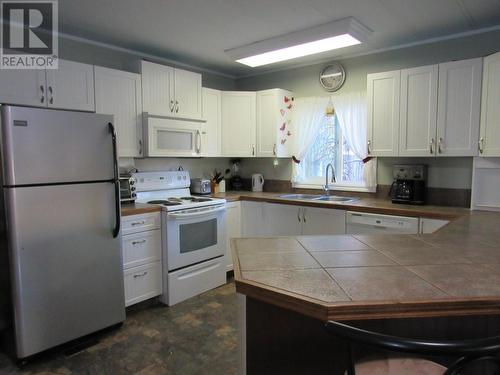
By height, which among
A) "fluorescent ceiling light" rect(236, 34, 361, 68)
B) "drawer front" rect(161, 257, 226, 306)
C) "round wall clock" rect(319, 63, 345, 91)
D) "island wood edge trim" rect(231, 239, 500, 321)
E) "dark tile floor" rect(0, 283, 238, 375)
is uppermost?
"fluorescent ceiling light" rect(236, 34, 361, 68)

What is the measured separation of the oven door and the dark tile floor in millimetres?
462

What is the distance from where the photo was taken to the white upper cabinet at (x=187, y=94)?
11.8ft

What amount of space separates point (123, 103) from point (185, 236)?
4.48 feet

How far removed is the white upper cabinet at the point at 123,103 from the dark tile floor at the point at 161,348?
1523mm

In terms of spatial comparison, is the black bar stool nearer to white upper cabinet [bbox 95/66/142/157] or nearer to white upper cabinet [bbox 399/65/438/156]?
white upper cabinet [bbox 399/65/438/156]

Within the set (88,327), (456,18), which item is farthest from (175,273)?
(456,18)

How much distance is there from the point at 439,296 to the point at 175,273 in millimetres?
2484

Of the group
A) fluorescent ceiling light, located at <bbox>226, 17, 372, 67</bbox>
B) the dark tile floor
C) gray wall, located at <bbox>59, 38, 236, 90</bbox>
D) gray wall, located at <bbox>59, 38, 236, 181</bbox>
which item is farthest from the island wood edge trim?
gray wall, located at <bbox>59, 38, 236, 90</bbox>

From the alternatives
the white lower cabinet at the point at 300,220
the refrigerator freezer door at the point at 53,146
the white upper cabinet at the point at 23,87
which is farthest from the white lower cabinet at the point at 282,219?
the white upper cabinet at the point at 23,87

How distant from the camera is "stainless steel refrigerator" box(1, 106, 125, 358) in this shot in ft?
6.93

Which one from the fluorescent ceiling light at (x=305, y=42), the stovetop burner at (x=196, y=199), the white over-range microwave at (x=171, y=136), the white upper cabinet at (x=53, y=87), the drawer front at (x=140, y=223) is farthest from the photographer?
the stovetop burner at (x=196, y=199)

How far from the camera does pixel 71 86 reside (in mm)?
2832

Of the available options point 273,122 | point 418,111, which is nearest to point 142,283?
point 273,122

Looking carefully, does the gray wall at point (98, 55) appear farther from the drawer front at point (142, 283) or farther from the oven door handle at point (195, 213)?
the drawer front at point (142, 283)
